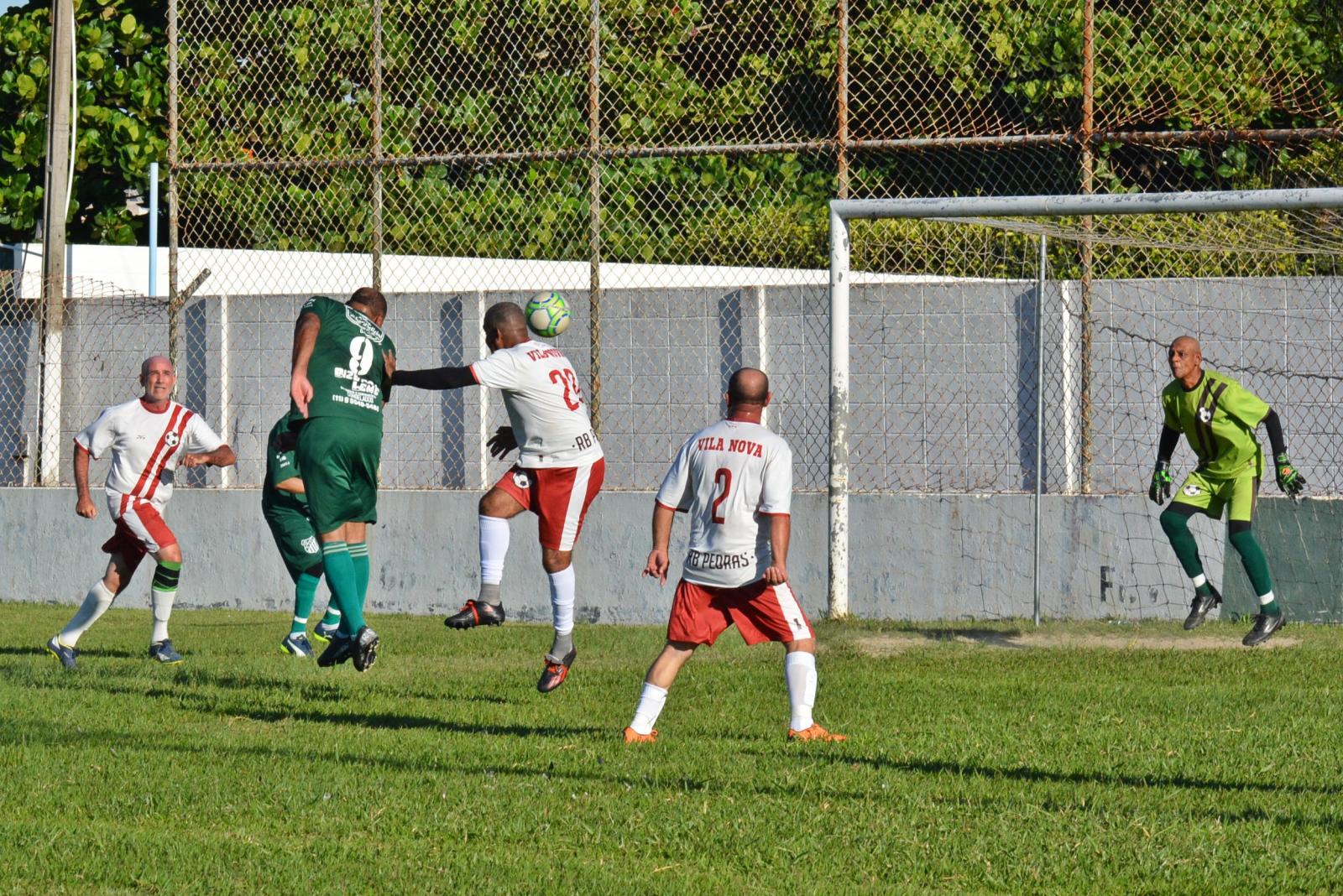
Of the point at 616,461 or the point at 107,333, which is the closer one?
the point at 616,461

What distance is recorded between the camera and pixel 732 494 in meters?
7.76

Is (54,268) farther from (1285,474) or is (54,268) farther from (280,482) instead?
(1285,474)

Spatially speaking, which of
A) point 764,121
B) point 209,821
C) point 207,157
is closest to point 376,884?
point 209,821

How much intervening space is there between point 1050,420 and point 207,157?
25.9 feet

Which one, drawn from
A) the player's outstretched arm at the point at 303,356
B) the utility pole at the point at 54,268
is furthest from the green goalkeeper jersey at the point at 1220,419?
the utility pole at the point at 54,268

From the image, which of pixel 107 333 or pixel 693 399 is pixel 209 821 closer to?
pixel 693 399

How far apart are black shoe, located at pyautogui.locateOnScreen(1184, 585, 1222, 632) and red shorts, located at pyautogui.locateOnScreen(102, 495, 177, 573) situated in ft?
21.3

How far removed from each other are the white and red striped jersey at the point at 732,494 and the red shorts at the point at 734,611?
0.21 feet

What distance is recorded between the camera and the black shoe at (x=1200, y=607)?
11.4 metres

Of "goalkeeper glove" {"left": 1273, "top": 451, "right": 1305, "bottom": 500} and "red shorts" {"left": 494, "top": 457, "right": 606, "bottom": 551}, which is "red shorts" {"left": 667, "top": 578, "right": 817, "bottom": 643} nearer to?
"red shorts" {"left": 494, "top": 457, "right": 606, "bottom": 551}

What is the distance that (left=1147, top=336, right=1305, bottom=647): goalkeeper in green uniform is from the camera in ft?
37.4

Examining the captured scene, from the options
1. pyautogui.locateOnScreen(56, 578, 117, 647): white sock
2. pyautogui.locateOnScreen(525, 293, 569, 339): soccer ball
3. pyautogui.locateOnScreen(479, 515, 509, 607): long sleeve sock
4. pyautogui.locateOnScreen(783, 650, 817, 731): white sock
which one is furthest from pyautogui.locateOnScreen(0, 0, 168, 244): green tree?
pyautogui.locateOnScreen(783, 650, 817, 731): white sock

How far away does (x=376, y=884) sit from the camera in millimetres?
5375

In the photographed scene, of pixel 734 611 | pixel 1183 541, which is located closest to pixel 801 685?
pixel 734 611
